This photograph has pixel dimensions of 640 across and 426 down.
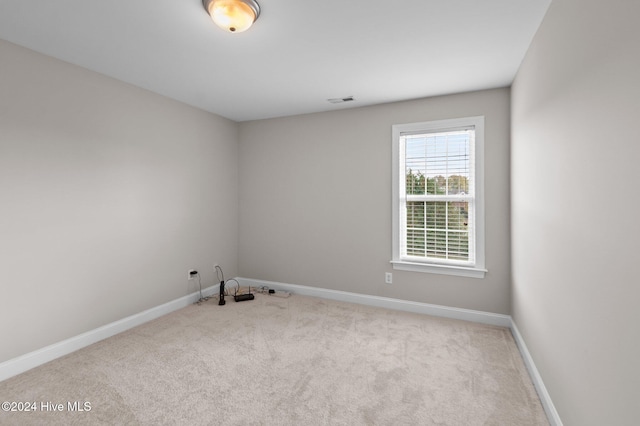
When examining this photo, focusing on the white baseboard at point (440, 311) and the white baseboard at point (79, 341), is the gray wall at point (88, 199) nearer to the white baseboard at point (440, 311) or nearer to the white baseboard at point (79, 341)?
the white baseboard at point (79, 341)

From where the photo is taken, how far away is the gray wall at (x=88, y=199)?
2.28 metres

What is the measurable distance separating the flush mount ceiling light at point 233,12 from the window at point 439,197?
218cm

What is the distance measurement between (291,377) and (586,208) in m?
2.10

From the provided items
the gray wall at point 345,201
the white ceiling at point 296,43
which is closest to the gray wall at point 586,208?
the white ceiling at point 296,43

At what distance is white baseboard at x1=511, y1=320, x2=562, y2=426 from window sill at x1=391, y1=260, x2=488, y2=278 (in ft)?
2.05

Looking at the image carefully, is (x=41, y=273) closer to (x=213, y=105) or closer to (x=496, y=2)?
(x=213, y=105)

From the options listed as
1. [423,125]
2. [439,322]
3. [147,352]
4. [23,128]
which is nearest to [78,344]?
[147,352]

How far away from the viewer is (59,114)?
252 cm

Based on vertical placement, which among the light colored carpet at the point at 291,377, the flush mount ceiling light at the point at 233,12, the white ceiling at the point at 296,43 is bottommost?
the light colored carpet at the point at 291,377

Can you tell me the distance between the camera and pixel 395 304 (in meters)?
3.59

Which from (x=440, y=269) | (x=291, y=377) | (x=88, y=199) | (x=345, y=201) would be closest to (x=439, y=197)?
(x=440, y=269)

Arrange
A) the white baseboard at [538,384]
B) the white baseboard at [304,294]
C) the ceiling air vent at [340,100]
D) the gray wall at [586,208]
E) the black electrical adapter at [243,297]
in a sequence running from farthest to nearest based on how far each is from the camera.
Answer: the black electrical adapter at [243,297]
the ceiling air vent at [340,100]
the white baseboard at [304,294]
the white baseboard at [538,384]
the gray wall at [586,208]

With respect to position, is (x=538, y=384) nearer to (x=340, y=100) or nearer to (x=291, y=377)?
(x=291, y=377)

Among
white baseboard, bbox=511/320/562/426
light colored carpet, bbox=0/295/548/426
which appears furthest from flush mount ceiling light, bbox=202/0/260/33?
white baseboard, bbox=511/320/562/426
